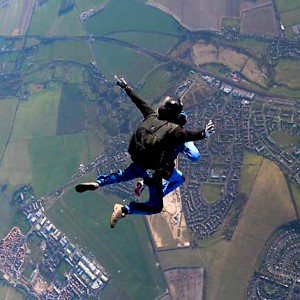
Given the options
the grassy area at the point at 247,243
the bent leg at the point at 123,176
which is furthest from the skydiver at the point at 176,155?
the grassy area at the point at 247,243

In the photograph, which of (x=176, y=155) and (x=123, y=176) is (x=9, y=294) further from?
(x=176, y=155)

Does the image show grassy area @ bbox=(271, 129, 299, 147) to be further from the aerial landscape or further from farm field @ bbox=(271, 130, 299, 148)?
the aerial landscape

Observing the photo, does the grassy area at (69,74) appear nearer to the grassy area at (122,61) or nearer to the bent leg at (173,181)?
the grassy area at (122,61)

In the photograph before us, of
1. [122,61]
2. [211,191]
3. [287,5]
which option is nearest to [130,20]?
[122,61]

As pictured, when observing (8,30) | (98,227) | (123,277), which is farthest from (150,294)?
(8,30)

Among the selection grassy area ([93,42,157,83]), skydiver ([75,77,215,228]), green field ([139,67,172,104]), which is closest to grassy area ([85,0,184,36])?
grassy area ([93,42,157,83])
